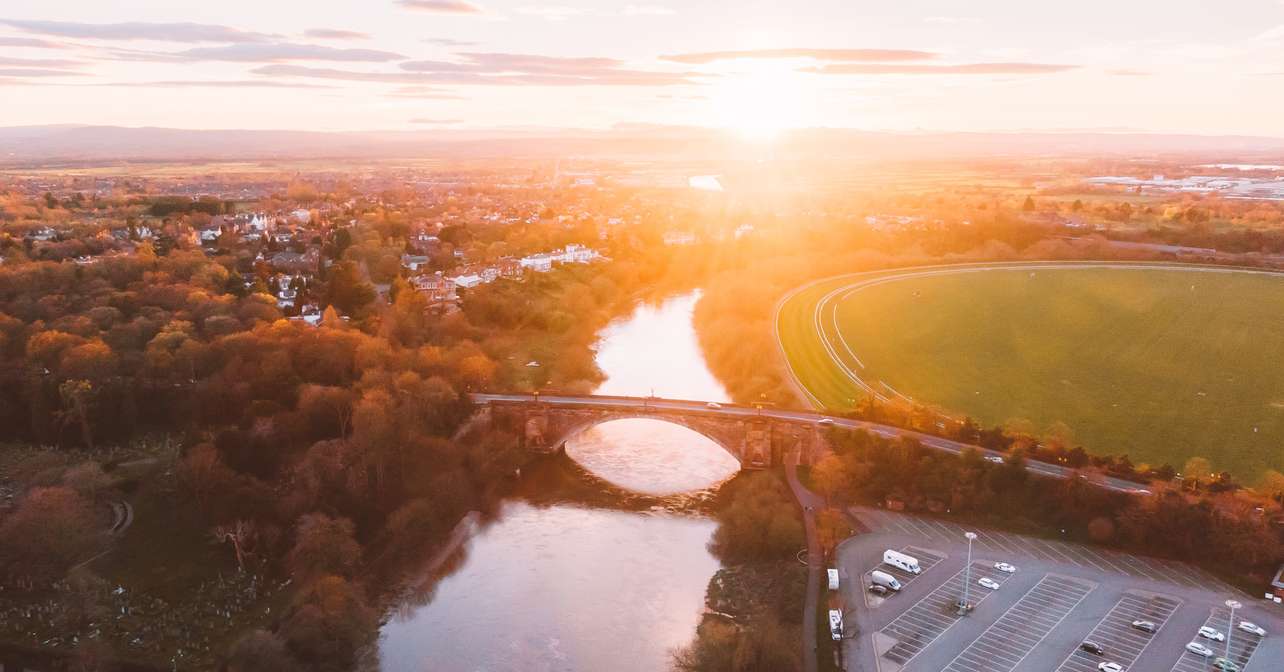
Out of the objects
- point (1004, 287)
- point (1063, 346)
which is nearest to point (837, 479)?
point (1063, 346)

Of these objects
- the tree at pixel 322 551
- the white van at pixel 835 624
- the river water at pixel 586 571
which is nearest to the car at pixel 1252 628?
the white van at pixel 835 624

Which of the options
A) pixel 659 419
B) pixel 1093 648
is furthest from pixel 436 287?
pixel 1093 648

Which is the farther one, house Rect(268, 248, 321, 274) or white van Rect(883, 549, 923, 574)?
house Rect(268, 248, 321, 274)

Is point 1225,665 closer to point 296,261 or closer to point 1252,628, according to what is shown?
point 1252,628

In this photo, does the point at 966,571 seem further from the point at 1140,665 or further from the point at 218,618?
the point at 218,618

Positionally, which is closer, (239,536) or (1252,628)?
(1252,628)

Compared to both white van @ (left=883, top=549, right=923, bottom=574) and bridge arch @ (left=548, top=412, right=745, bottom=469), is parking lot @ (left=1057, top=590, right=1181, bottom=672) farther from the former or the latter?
bridge arch @ (left=548, top=412, right=745, bottom=469)

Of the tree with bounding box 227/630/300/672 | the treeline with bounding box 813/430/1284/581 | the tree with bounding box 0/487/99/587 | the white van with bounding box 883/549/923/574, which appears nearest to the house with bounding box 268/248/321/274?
the tree with bounding box 0/487/99/587
